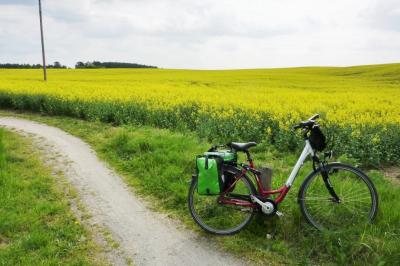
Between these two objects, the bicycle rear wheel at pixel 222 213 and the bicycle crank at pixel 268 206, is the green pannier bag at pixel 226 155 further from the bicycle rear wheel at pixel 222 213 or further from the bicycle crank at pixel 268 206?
the bicycle crank at pixel 268 206

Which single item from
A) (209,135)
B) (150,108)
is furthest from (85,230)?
(150,108)

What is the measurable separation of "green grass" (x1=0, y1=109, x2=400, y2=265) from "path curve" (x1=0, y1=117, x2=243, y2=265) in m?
0.22

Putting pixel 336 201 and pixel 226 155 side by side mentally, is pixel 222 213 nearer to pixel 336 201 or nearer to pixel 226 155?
pixel 226 155

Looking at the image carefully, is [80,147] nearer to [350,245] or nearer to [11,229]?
[11,229]

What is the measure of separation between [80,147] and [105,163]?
2049 millimetres

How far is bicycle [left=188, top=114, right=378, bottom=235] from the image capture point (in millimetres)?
4984

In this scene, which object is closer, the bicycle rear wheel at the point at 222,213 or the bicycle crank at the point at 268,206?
the bicycle crank at the point at 268,206

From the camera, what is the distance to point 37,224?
227 inches

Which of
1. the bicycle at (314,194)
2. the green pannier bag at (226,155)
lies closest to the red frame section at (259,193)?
the bicycle at (314,194)

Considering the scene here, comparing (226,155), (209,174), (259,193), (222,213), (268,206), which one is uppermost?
(226,155)

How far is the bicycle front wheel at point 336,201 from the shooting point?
16.3ft

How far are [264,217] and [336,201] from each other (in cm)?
92

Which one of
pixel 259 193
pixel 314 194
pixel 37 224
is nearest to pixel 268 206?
pixel 259 193

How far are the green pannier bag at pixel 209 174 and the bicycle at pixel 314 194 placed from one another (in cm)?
13
